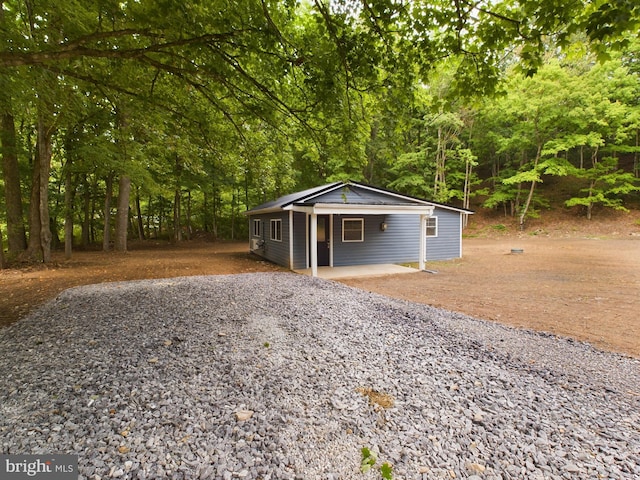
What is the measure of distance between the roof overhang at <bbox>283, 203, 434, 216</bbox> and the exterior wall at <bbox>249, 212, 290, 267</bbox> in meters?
1.67

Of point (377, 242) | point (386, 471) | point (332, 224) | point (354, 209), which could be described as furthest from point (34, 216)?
point (386, 471)

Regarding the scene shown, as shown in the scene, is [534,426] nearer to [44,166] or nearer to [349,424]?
[349,424]

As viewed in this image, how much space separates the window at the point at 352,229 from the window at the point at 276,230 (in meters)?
2.44

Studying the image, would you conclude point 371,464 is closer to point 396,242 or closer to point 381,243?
point 381,243

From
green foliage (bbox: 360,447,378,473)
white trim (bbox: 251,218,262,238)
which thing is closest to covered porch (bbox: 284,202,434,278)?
white trim (bbox: 251,218,262,238)

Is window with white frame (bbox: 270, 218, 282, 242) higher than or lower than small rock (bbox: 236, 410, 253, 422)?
higher

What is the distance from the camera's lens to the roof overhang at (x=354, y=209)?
8.85 meters

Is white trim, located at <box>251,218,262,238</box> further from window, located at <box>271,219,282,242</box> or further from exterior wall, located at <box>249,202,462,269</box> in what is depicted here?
window, located at <box>271,219,282,242</box>

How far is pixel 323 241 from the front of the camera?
1117 centimetres

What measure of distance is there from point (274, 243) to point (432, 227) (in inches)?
266

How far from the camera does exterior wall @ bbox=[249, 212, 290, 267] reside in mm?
10586

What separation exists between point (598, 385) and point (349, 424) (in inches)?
94.4

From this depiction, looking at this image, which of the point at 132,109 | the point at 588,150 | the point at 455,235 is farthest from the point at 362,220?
the point at 588,150

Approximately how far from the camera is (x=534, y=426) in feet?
6.64
